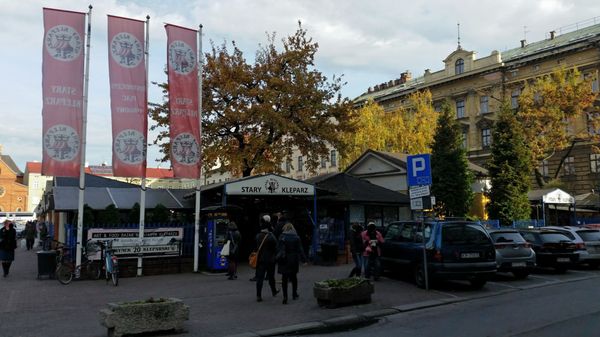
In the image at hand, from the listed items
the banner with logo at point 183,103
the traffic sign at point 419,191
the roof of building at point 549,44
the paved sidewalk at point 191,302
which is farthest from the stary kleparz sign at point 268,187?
the roof of building at point 549,44

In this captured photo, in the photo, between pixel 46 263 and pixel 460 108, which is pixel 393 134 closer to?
pixel 460 108

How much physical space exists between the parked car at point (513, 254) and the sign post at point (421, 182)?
3.41m

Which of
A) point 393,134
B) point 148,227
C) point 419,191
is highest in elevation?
point 393,134

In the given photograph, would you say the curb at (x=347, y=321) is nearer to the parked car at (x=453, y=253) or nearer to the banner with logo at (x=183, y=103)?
the parked car at (x=453, y=253)

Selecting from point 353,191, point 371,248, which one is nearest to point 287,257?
point 371,248

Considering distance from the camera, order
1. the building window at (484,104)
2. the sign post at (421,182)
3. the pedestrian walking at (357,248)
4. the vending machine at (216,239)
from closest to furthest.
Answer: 1. the sign post at (421,182)
2. the pedestrian walking at (357,248)
3. the vending machine at (216,239)
4. the building window at (484,104)

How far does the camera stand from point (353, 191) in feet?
76.7

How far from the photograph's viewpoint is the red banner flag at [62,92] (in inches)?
593

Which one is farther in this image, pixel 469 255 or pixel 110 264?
pixel 110 264

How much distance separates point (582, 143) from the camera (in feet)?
156

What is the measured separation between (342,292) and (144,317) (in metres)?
4.17

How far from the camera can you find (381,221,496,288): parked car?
12.6 meters

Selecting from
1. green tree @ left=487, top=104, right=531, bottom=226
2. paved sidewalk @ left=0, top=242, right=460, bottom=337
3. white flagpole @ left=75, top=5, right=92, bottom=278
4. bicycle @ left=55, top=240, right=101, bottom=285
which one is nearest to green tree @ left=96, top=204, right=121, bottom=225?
bicycle @ left=55, top=240, right=101, bottom=285

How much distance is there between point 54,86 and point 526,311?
13.9 meters
